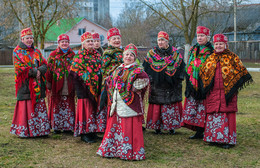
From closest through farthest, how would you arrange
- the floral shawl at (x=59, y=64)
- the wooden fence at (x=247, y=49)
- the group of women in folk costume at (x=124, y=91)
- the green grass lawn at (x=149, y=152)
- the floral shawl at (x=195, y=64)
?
the green grass lawn at (x=149, y=152) < the group of women in folk costume at (x=124, y=91) < the floral shawl at (x=195, y=64) < the floral shawl at (x=59, y=64) < the wooden fence at (x=247, y=49)

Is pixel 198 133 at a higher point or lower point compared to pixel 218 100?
lower

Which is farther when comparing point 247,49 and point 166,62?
point 247,49

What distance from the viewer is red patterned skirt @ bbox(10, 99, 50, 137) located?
621cm

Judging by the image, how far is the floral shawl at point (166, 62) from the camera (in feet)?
21.9

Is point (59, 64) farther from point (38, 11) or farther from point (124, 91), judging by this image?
point (38, 11)

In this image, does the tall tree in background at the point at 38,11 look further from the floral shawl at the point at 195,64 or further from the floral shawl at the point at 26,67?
the floral shawl at the point at 195,64

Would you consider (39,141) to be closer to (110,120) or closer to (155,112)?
(110,120)

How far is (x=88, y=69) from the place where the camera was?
5.98 metres

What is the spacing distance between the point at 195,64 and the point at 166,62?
28.9 inches

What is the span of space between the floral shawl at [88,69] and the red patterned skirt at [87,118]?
217 millimetres

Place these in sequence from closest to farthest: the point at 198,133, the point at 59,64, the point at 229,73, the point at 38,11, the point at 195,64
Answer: the point at 229,73, the point at 195,64, the point at 198,133, the point at 59,64, the point at 38,11

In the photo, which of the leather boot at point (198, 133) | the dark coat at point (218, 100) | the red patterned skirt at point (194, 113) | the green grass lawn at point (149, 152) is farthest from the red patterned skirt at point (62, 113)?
the dark coat at point (218, 100)

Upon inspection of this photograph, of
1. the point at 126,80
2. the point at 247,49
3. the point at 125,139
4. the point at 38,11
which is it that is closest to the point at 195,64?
the point at 126,80

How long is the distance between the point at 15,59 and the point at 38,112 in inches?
42.1
